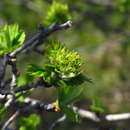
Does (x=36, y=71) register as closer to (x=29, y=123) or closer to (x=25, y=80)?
(x=25, y=80)

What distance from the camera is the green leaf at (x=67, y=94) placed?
4.87ft

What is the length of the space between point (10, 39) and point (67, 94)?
291mm

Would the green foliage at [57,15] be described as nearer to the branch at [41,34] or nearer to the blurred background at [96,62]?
the branch at [41,34]

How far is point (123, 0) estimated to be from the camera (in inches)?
107

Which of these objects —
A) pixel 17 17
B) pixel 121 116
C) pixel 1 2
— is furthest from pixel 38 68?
pixel 17 17

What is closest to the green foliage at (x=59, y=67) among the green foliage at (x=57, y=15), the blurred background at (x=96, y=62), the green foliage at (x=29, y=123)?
the green foliage at (x=29, y=123)

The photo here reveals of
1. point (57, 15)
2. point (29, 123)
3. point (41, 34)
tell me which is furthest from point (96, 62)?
point (41, 34)

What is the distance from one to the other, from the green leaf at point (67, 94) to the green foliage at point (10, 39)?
0.74 feet

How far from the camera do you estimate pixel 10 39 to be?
152cm

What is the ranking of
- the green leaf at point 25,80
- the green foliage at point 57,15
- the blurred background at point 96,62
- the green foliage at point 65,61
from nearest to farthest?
1. the green foliage at point 65,61
2. the green leaf at point 25,80
3. the green foliage at point 57,15
4. the blurred background at point 96,62

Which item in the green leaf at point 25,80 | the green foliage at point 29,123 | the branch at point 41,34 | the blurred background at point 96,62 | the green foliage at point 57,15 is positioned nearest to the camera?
the branch at point 41,34

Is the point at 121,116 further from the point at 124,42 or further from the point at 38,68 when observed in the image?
the point at 124,42

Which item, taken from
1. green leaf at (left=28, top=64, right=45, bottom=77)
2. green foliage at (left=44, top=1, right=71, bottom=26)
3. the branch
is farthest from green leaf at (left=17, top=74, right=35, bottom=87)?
green foliage at (left=44, top=1, right=71, bottom=26)

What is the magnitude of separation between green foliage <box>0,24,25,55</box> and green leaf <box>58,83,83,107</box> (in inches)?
8.9
